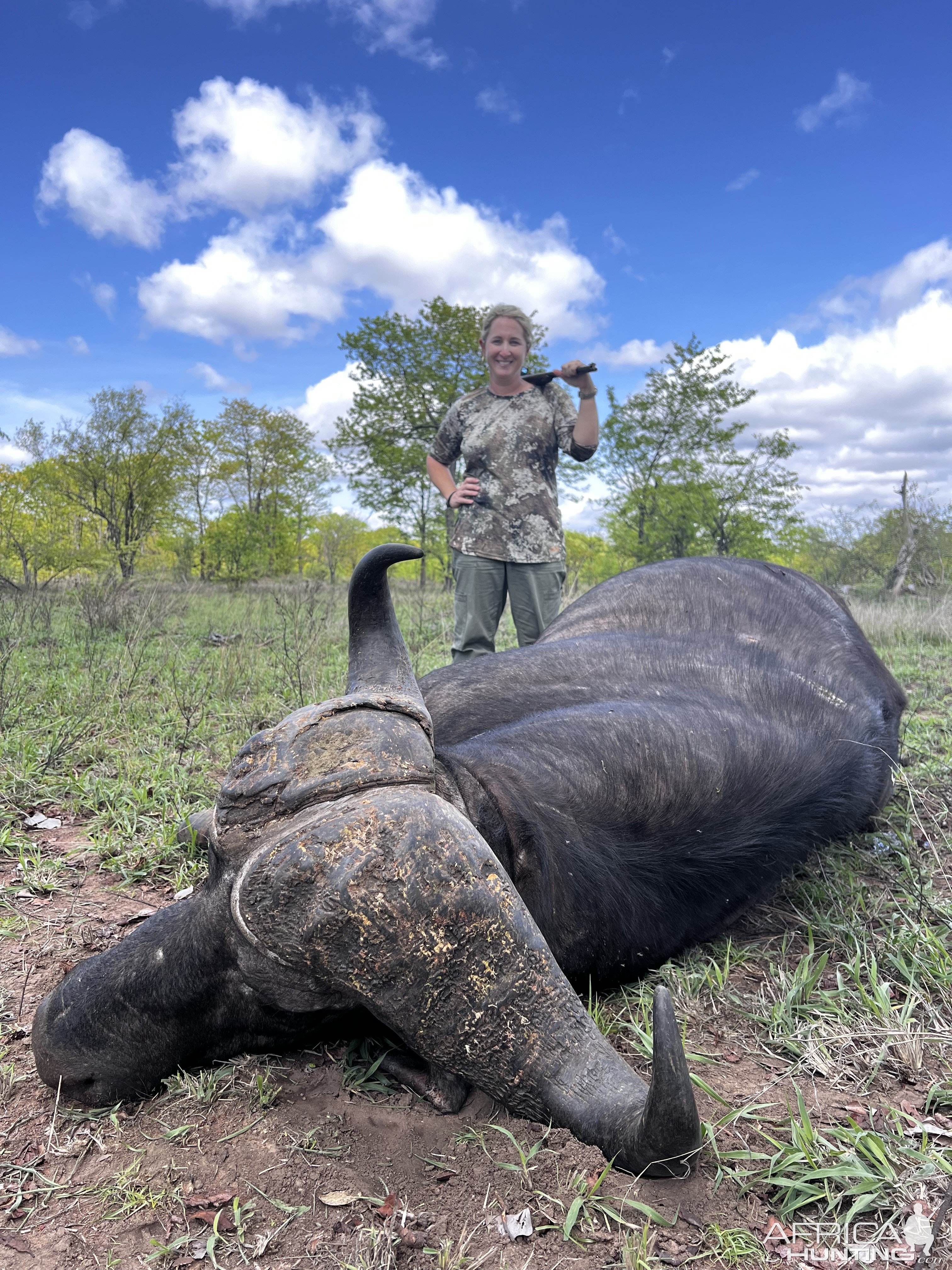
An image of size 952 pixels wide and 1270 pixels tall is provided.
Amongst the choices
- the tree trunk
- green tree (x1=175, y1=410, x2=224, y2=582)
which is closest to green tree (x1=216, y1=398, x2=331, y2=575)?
green tree (x1=175, y1=410, x2=224, y2=582)

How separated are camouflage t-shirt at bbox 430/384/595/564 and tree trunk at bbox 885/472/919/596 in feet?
71.7

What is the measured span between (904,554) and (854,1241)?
27.7 meters

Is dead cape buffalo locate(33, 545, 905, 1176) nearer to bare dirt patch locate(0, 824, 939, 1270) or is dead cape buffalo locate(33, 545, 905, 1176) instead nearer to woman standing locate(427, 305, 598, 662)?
bare dirt patch locate(0, 824, 939, 1270)

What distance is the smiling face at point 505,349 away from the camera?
5.91m

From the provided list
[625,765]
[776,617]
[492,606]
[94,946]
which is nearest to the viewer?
[625,765]

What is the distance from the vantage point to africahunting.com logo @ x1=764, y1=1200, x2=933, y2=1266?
1.40 meters

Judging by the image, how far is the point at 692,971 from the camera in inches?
94.5

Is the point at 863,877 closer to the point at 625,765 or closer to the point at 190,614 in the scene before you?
the point at 625,765

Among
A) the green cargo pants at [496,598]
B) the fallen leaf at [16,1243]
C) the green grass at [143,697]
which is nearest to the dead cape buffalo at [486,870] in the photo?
the fallen leaf at [16,1243]

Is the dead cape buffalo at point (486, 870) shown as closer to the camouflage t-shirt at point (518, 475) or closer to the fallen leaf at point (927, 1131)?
the fallen leaf at point (927, 1131)

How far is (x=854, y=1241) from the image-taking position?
1.45 metres

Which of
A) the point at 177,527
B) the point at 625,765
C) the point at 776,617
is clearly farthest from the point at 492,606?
the point at 177,527

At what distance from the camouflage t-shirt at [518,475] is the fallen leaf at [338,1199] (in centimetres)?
466

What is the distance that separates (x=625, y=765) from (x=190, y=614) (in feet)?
32.5
